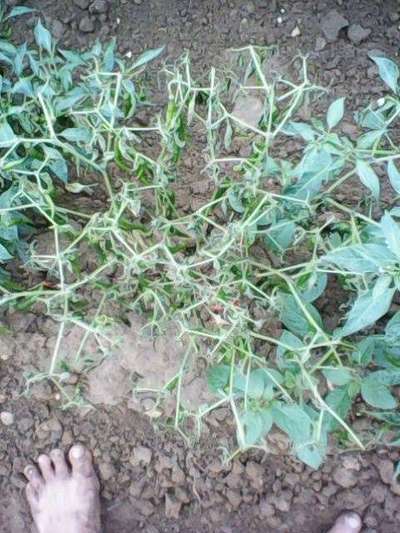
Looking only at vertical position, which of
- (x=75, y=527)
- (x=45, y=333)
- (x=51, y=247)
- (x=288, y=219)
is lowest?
(x=75, y=527)

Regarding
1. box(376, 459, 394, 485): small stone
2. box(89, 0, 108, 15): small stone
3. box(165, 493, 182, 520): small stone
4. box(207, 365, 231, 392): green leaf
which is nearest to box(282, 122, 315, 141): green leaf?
box(207, 365, 231, 392): green leaf

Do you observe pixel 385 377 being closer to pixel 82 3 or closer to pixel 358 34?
pixel 358 34

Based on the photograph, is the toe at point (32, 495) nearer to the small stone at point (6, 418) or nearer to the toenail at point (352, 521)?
the small stone at point (6, 418)

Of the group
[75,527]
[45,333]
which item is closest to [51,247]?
[45,333]

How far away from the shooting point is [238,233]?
124 cm

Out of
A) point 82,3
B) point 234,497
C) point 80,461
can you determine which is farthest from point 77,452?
point 82,3

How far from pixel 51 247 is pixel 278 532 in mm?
836

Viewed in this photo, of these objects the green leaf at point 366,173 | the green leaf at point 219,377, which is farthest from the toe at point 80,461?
the green leaf at point 366,173

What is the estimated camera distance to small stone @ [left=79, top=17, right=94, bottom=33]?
5.80ft

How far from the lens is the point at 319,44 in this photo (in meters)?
1.73

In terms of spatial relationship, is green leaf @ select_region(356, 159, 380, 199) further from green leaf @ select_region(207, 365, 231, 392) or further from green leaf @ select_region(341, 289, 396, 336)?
green leaf @ select_region(207, 365, 231, 392)

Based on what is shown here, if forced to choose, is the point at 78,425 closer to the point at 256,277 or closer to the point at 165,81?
the point at 256,277

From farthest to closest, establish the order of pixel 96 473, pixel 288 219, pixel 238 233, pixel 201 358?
pixel 96 473 → pixel 201 358 → pixel 288 219 → pixel 238 233

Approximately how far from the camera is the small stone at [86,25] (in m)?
1.77
